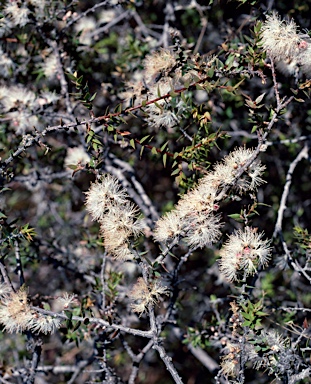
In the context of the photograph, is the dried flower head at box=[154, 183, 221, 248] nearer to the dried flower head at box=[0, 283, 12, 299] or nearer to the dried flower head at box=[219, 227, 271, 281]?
the dried flower head at box=[219, 227, 271, 281]

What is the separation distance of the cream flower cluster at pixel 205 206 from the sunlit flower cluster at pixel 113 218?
4.1 inches

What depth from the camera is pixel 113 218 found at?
1.58 meters

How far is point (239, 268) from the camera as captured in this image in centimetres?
156

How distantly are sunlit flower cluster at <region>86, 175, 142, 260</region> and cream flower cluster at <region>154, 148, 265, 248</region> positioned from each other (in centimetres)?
10

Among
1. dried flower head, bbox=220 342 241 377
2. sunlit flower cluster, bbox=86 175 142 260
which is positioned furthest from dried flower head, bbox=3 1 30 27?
dried flower head, bbox=220 342 241 377

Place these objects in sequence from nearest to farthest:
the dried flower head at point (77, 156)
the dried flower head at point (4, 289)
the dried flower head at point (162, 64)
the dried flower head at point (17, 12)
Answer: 1. the dried flower head at point (4, 289)
2. the dried flower head at point (162, 64)
3. the dried flower head at point (17, 12)
4. the dried flower head at point (77, 156)

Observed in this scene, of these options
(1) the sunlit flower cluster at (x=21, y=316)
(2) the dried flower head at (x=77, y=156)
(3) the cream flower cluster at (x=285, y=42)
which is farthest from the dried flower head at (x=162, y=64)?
(1) the sunlit flower cluster at (x=21, y=316)

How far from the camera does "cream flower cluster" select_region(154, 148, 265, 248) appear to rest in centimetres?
157

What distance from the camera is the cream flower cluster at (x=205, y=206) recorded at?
1.57 meters

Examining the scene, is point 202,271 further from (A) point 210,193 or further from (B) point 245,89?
(A) point 210,193

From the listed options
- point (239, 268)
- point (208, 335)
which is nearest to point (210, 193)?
point (239, 268)

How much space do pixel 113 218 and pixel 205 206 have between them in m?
0.28

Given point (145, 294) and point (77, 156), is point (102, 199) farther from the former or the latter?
point (77, 156)

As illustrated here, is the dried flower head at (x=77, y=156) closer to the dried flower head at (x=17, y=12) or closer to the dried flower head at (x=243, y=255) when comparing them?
the dried flower head at (x=17, y=12)
